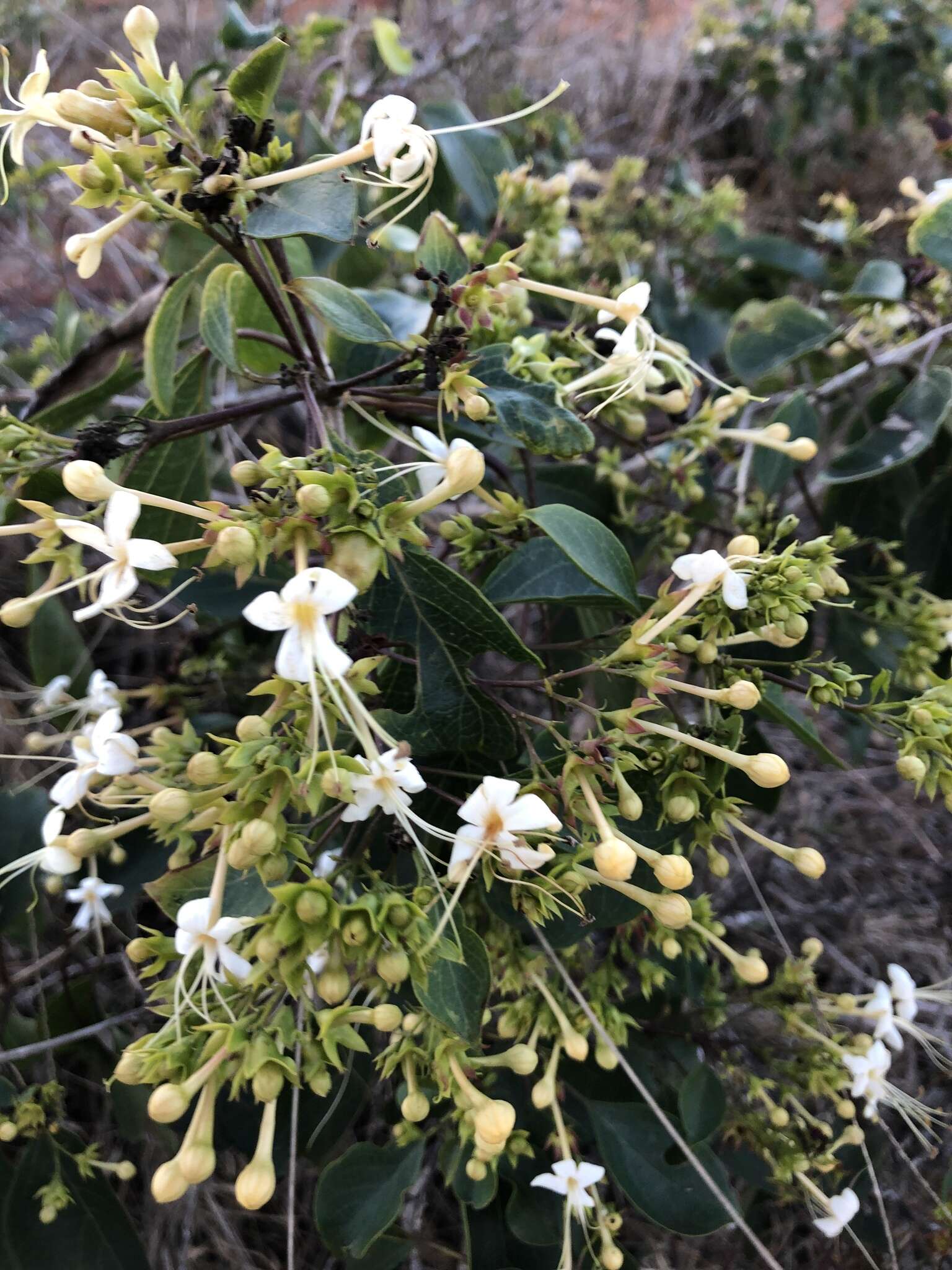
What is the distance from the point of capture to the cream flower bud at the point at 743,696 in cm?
51

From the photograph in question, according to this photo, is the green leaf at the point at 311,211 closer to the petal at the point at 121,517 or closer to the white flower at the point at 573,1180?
the petal at the point at 121,517

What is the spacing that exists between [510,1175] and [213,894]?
545 mm

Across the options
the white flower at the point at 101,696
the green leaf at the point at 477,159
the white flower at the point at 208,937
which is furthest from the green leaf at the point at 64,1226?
the green leaf at the point at 477,159

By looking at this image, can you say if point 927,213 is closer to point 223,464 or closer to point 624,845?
point 624,845

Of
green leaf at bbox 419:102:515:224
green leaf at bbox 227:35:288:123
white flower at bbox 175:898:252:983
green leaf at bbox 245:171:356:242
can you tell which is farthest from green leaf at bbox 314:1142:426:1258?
green leaf at bbox 419:102:515:224

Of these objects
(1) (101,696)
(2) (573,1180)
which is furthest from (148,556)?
(2) (573,1180)

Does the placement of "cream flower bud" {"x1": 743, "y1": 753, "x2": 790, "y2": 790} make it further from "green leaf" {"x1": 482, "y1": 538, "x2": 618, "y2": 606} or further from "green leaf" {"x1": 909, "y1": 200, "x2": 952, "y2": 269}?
"green leaf" {"x1": 909, "y1": 200, "x2": 952, "y2": 269}

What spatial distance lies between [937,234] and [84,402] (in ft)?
2.92

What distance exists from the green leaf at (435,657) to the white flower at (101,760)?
0.60 feet

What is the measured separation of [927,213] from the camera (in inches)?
32.7

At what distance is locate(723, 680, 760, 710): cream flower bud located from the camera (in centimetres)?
51

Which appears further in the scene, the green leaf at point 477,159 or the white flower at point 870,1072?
the green leaf at point 477,159

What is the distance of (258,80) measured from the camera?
1.90ft

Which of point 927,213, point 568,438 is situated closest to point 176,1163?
point 568,438
